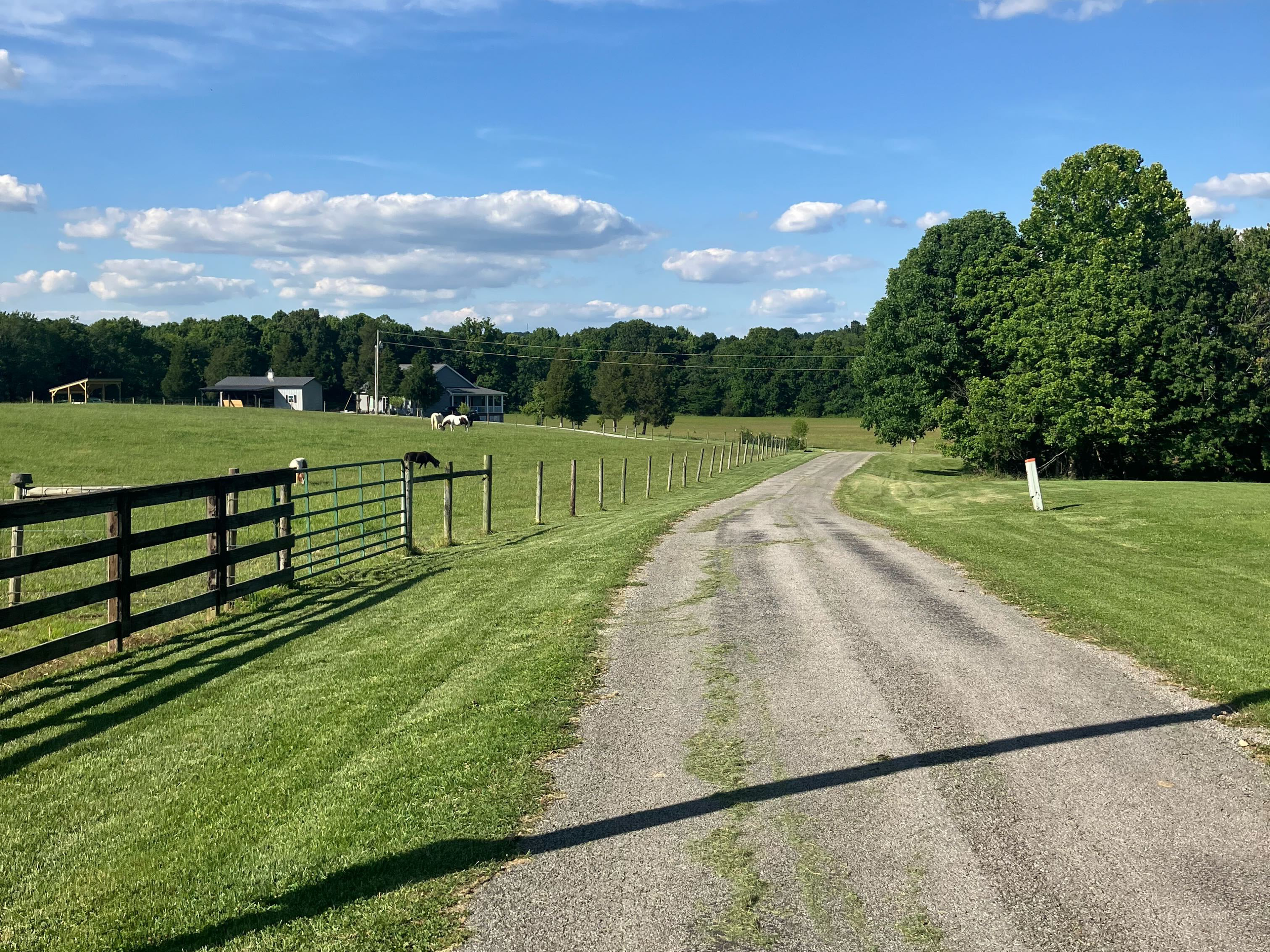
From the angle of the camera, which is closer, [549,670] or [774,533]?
[549,670]

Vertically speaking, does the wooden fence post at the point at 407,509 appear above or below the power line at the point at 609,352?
below

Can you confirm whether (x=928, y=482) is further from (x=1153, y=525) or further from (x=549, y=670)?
(x=549, y=670)

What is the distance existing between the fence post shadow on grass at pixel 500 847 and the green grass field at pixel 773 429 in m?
87.5

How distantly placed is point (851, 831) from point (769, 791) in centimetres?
67

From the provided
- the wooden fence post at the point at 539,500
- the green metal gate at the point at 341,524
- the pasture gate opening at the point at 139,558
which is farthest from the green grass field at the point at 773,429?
the pasture gate opening at the point at 139,558

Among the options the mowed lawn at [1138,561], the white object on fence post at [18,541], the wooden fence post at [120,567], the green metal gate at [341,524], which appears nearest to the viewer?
the mowed lawn at [1138,561]

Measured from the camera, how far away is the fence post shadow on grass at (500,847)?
429cm

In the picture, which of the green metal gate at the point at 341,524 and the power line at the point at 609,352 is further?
the power line at the point at 609,352

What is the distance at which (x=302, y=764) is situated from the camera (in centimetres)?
641

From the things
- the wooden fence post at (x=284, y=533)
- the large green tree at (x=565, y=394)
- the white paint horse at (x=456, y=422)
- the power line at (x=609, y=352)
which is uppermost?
the power line at (x=609, y=352)

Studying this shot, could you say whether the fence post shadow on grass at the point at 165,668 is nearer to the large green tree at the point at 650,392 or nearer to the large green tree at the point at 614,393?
the large green tree at the point at 614,393

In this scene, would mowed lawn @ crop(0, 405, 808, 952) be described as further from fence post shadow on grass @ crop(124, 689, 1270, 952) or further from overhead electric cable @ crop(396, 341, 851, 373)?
overhead electric cable @ crop(396, 341, 851, 373)

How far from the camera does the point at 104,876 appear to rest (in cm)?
479

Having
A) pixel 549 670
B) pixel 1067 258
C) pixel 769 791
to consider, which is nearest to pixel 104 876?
pixel 769 791
